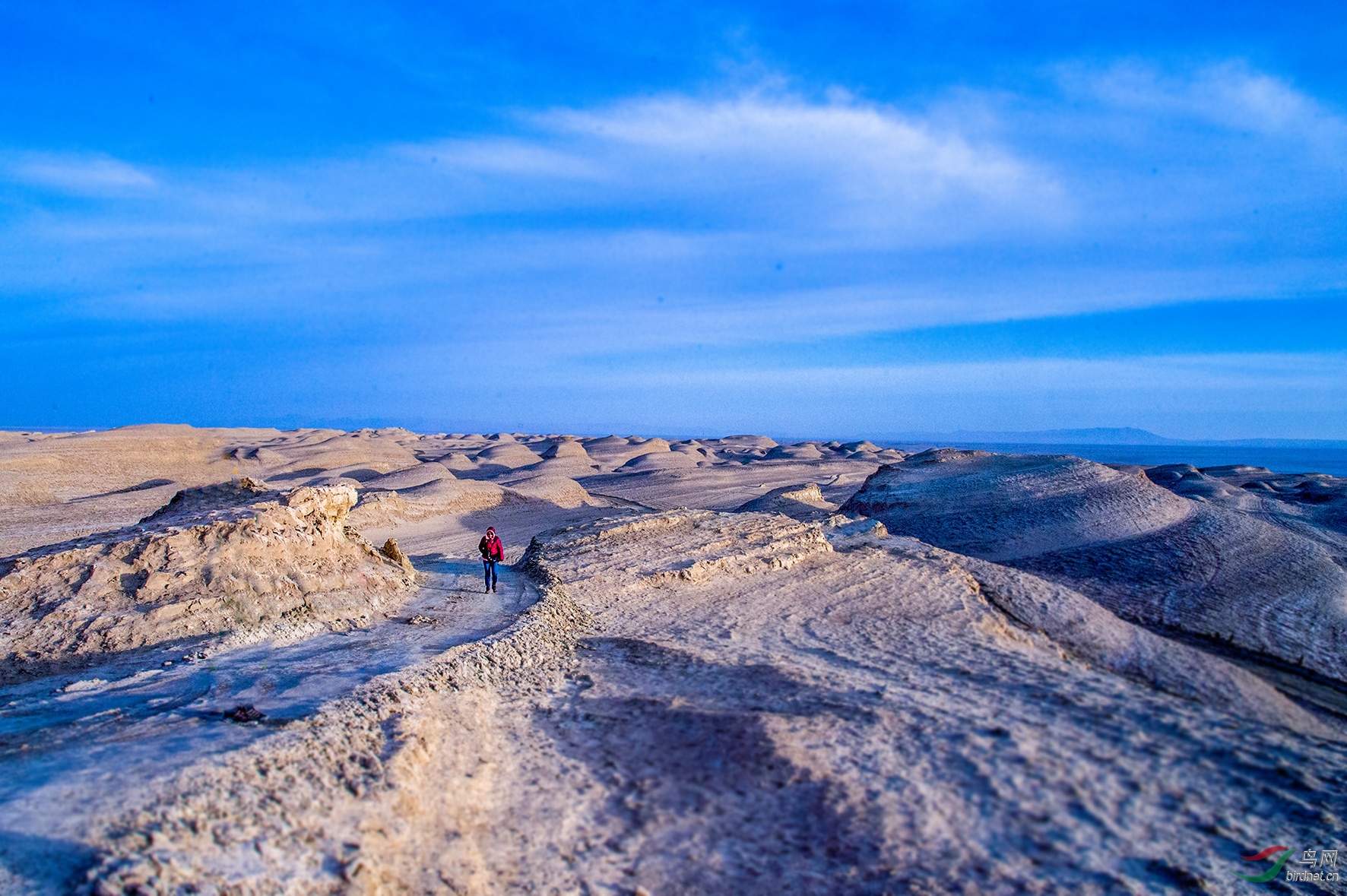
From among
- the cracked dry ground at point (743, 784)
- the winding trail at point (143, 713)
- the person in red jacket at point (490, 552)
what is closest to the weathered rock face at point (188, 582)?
the winding trail at point (143, 713)

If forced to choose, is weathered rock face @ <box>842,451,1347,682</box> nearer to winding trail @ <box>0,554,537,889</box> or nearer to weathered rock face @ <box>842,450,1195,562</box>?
weathered rock face @ <box>842,450,1195,562</box>

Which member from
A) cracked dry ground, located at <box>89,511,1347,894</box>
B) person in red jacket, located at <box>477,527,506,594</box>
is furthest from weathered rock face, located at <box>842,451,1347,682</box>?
person in red jacket, located at <box>477,527,506,594</box>

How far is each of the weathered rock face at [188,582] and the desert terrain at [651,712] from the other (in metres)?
0.03

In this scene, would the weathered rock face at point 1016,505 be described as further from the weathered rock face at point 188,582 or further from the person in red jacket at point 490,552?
the weathered rock face at point 188,582

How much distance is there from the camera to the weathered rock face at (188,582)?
7184mm

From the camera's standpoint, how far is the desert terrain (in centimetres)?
416

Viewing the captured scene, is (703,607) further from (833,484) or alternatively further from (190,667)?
(833,484)

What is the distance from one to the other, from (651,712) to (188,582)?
214 inches

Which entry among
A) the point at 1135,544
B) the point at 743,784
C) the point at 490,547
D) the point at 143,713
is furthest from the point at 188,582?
the point at 1135,544

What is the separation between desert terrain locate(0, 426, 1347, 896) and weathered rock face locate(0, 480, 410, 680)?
35mm

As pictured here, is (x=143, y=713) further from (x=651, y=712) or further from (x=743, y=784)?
(x=743, y=784)

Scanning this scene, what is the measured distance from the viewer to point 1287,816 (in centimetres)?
506

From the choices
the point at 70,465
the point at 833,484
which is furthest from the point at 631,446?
the point at 70,465

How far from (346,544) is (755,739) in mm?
6606
